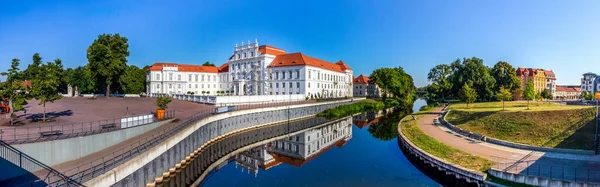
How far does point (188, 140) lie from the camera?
23.4m

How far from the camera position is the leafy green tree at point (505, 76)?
6280 centimetres

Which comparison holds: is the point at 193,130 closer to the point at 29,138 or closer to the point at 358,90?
the point at 29,138

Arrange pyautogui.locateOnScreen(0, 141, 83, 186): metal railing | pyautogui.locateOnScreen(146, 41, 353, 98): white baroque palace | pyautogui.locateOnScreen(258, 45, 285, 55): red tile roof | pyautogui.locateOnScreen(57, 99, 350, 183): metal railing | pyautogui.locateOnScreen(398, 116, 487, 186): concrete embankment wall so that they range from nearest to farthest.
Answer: pyautogui.locateOnScreen(0, 141, 83, 186): metal railing, pyautogui.locateOnScreen(57, 99, 350, 183): metal railing, pyautogui.locateOnScreen(398, 116, 487, 186): concrete embankment wall, pyautogui.locateOnScreen(146, 41, 353, 98): white baroque palace, pyautogui.locateOnScreen(258, 45, 285, 55): red tile roof

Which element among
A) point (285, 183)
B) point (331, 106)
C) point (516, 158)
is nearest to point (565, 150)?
point (516, 158)

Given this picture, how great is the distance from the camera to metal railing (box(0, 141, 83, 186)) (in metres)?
11.0

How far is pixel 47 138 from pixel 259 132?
24.0 m

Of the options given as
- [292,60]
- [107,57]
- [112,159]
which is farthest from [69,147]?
[292,60]

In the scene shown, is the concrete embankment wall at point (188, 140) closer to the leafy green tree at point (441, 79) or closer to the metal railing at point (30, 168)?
the metal railing at point (30, 168)

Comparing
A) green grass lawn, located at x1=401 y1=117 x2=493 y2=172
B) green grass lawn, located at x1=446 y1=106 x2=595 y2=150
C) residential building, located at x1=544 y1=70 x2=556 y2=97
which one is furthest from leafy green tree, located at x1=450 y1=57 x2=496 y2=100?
residential building, located at x1=544 y1=70 x2=556 y2=97

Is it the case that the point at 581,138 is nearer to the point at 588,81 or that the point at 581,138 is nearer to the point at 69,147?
the point at 69,147

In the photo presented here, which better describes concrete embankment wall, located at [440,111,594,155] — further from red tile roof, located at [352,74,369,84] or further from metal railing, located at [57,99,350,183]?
red tile roof, located at [352,74,369,84]

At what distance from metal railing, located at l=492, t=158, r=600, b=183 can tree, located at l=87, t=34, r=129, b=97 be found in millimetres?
55075

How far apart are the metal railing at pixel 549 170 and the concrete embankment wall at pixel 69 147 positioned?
21807 mm

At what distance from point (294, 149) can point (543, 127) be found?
21369 millimetres
